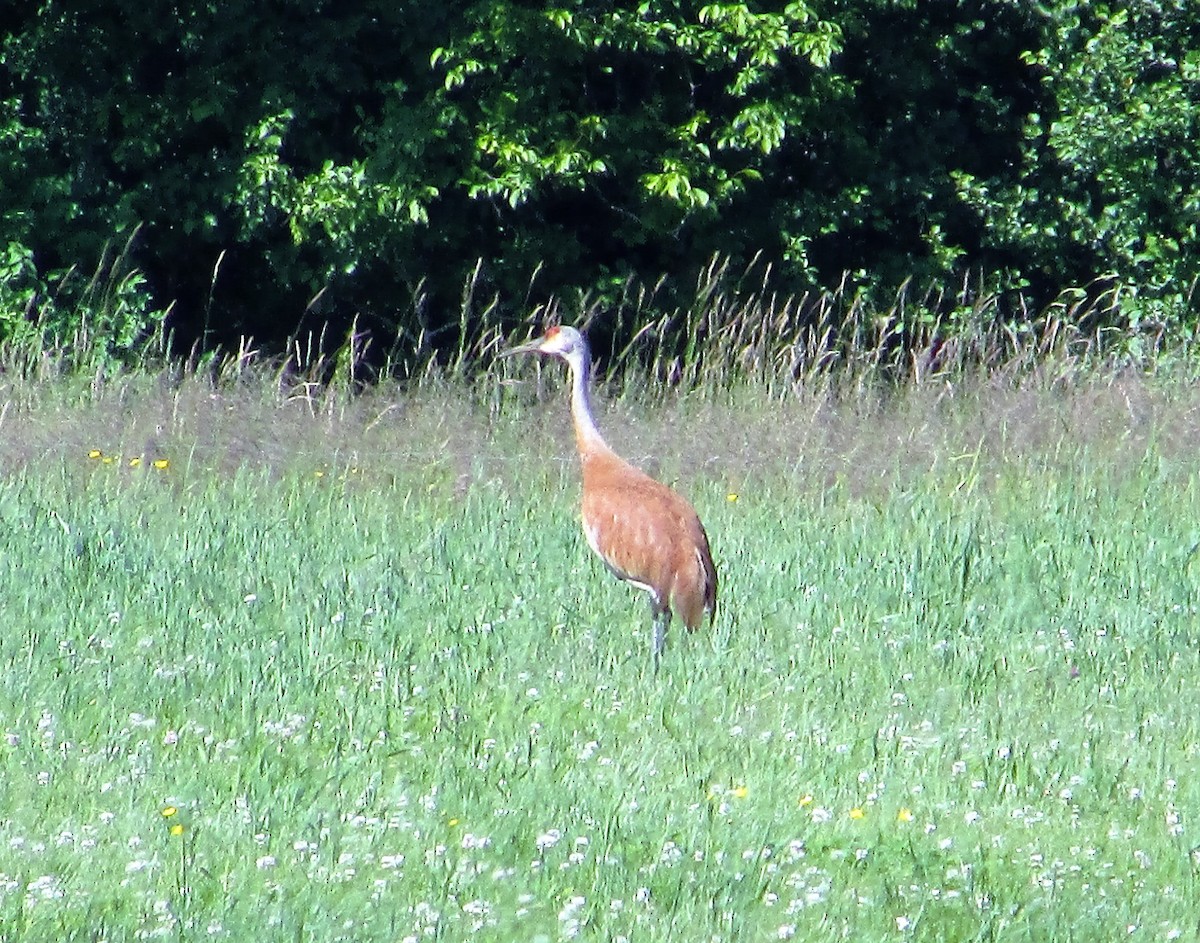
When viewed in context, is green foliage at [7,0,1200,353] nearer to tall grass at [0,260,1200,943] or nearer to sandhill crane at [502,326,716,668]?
tall grass at [0,260,1200,943]

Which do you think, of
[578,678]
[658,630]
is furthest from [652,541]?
[578,678]

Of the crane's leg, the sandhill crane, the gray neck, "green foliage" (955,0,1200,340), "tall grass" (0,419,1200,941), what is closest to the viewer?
"tall grass" (0,419,1200,941)

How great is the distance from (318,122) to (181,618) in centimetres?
763

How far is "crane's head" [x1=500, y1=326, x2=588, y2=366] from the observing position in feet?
25.0

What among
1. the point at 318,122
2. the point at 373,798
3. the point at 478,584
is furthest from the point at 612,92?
the point at 373,798

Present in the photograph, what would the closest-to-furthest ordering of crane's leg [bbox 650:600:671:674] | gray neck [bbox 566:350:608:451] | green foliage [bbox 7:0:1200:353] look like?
crane's leg [bbox 650:600:671:674]
gray neck [bbox 566:350:608:451]
green foliage [bbox 7:0:1200:353]

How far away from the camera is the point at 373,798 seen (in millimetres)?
4484

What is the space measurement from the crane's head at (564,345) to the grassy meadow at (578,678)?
700 millimetres

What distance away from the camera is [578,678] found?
561 cm

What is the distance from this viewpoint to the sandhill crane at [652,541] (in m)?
6.09

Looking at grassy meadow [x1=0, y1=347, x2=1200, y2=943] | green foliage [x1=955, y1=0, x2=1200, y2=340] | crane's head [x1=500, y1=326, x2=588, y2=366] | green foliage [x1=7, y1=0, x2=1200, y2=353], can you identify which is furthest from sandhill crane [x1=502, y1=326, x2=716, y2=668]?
green foliage [x1=955, y1=0, x2=1200, y2=340]

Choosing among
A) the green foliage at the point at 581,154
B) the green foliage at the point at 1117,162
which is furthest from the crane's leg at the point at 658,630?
the green foliage at the point at 1117,162

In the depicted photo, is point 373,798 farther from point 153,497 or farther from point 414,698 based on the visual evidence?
point 153,497

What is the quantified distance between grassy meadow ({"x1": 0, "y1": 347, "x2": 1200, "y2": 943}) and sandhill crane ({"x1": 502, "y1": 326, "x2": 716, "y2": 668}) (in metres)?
0.14
